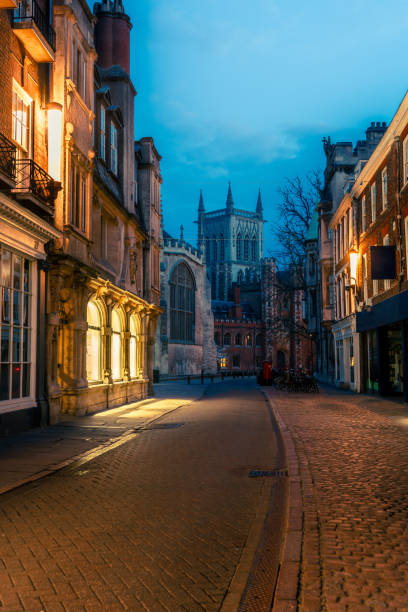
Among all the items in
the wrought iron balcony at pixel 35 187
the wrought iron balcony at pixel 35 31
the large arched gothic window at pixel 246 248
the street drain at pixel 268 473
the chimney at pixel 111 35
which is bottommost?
the street drain at pixel 268 473

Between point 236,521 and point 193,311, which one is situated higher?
point 193,311

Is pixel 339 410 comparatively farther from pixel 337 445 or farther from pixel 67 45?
pixel 67 45

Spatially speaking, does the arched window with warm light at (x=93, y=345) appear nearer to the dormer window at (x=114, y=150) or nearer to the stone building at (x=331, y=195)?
the dormer window at (x=114, y=150)

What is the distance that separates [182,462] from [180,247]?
55.0 meters

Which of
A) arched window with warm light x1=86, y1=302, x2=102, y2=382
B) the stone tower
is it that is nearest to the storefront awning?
arched window with warm light x1=86, y1=302, x2=102, y2=382

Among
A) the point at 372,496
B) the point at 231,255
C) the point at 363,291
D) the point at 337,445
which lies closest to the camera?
the point at 372,496

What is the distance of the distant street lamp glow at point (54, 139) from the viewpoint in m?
14.8

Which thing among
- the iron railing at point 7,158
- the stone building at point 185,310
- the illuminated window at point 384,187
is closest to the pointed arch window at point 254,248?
the stone building at point 185,310

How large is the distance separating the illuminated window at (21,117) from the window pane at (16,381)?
16.5ft

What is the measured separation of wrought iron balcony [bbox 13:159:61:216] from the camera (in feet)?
42.3

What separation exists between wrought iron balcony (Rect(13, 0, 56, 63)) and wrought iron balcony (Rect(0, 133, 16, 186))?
115 inches

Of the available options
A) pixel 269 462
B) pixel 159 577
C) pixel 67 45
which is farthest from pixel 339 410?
pixel 159 577

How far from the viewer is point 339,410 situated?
1861 cm

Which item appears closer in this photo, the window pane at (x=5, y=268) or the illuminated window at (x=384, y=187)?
the window pane at (x=5, y=268)
